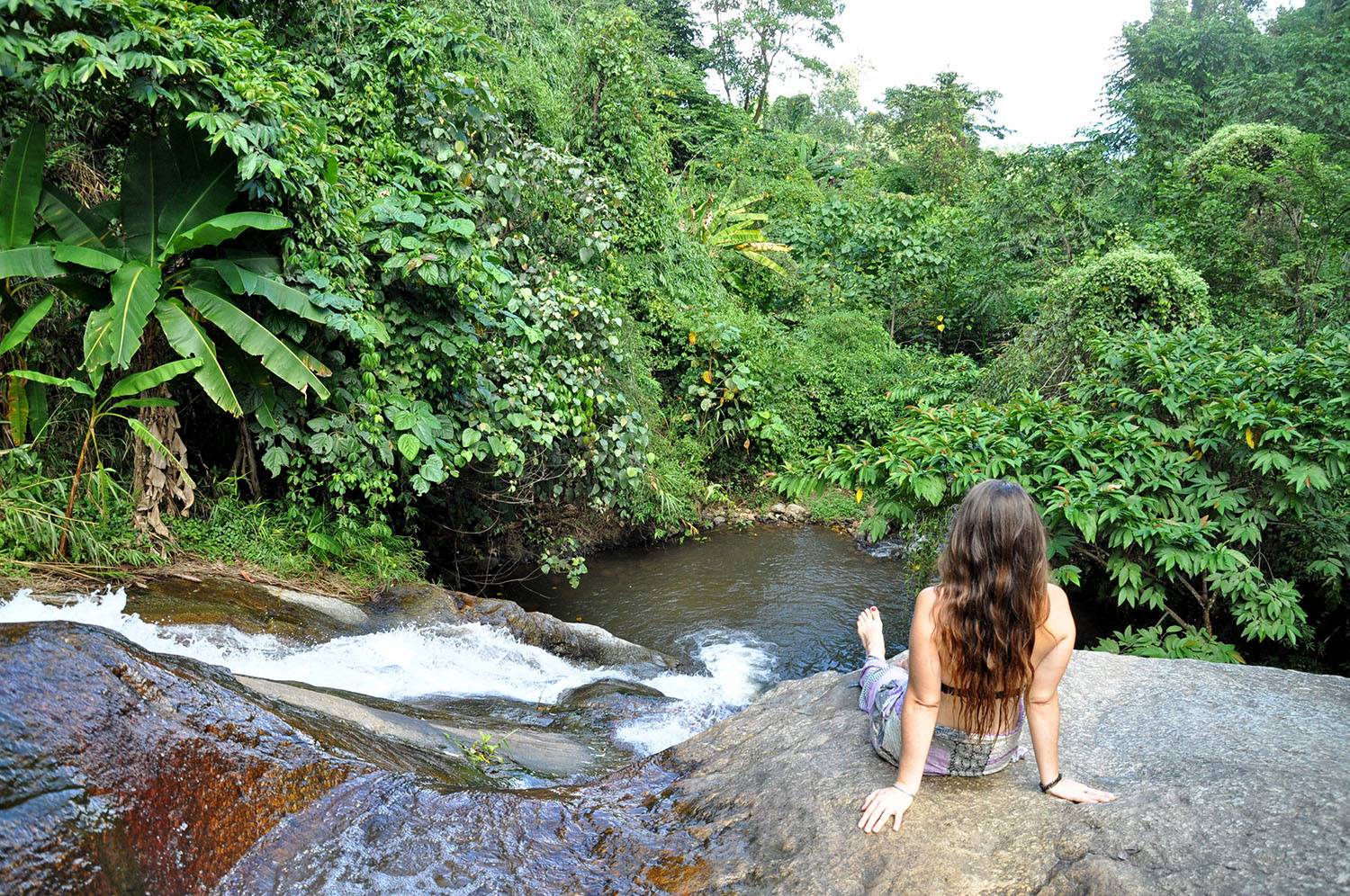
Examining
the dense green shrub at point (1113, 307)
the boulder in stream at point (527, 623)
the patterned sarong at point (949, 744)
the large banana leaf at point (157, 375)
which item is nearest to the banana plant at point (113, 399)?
the large banana leaf at point (157, 375)

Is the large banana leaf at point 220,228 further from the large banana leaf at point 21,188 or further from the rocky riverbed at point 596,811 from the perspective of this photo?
the rocky riverbed at point 596,811

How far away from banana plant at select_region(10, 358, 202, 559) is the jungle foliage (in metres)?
0.04

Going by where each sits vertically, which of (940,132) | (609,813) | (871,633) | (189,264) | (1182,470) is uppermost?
(940,132)

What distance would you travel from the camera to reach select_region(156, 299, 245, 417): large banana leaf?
20.6ft

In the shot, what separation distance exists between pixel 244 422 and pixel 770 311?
11.4 meters

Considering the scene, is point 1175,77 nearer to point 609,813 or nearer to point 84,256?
point 84,256

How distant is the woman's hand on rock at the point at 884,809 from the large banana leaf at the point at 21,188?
678 cm

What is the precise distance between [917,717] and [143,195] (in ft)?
22.2

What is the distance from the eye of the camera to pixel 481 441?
25.8 feet

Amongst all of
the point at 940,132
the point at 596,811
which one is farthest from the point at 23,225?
the point at 940,132

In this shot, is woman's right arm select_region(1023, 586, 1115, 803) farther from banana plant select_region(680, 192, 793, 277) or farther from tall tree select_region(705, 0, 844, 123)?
tall tree select_region(705, 0, 844, 123)

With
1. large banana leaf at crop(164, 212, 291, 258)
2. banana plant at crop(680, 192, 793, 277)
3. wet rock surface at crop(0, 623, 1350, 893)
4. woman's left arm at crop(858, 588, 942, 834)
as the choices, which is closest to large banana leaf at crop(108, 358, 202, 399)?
large banana leaf at crop(164, 212, 291, 258)

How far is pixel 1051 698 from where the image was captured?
9.45 ft

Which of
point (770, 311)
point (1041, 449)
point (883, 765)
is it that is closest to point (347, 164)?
point (1041, 449)
